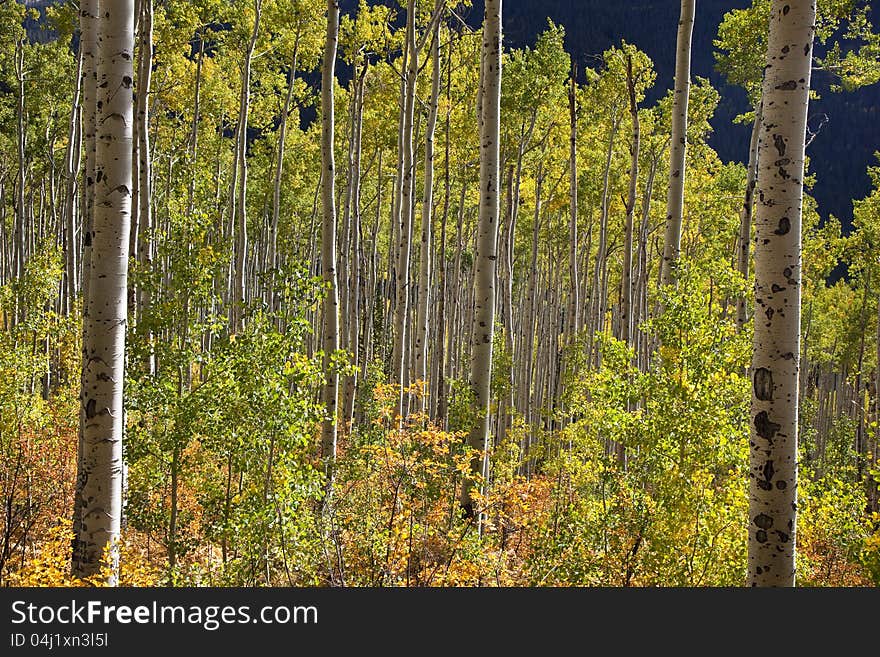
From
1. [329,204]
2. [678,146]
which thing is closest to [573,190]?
[678,146]

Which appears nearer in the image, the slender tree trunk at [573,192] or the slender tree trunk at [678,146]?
the slender tree trunk at [678,146]

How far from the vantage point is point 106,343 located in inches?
176

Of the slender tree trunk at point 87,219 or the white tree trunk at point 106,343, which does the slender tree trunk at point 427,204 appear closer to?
the slender tree trunk at point 87,219

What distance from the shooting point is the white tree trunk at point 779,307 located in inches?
153

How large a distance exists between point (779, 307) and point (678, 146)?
468 centimetres

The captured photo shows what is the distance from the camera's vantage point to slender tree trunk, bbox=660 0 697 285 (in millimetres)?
7945

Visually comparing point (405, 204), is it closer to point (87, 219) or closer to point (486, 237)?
point (486, 237)

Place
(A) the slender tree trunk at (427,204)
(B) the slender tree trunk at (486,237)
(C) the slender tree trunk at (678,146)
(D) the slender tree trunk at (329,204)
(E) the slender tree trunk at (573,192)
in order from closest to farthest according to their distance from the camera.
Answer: (B) the slender tree trunk at (486,237) < (D) the slender tree trunk at (329,204) < (C) the slender tree trunk at (678,146) < (A) the slender tree trunk at (427,204) < (E) the slender tree trunk at (573,192)

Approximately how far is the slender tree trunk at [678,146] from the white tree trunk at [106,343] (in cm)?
550

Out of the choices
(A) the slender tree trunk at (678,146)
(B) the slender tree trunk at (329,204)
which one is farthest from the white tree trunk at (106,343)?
(A) the slender tree trunk at (678,146)

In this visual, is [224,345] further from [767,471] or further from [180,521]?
[767,471]

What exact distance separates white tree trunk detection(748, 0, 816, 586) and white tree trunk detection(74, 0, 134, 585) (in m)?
3.70

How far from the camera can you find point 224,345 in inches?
223

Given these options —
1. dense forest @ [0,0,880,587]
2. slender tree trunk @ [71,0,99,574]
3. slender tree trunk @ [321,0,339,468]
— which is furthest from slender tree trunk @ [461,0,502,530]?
slender tree trunk @ [71,0,99,574]
